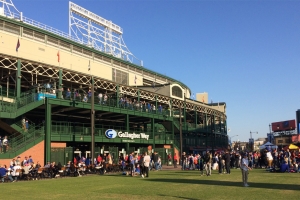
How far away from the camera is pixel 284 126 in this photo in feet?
392

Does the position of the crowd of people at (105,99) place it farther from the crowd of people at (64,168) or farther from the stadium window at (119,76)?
the stadium window at (119,76)

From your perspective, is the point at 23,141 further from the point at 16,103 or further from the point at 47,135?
the point at 16,103

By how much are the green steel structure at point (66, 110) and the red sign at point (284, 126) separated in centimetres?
6530

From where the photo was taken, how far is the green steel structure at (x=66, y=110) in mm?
31609

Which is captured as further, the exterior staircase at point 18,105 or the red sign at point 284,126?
the red sign at point 284,126

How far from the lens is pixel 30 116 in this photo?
39.1 m

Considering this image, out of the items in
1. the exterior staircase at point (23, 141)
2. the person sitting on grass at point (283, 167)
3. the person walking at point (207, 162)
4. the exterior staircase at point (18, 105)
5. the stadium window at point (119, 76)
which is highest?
the stadium window at point (119, 76)

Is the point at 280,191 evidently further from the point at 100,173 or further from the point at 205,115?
the point at 205,115

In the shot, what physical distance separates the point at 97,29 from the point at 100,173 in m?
39.0

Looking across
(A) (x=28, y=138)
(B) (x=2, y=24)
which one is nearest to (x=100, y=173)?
(A) (x=28, y=138)

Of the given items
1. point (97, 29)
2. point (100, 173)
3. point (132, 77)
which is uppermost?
point (97, 29)

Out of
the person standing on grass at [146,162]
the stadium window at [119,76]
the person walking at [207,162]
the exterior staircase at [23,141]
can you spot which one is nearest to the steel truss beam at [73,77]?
the stadium window at [119,76]

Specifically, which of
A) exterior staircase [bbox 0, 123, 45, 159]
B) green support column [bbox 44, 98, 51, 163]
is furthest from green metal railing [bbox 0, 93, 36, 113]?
exterior staircase [bbox 0, 123, 45, 159]

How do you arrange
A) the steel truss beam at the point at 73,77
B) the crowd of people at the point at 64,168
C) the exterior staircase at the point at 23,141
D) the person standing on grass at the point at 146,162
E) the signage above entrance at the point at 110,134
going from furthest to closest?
1. the signage above entrance at the point at 110,134
2. the steel truss beam at the point at 73,77
3. the exterior staircase at the point at 23,141
4. the crowd of people at the point at 64,168
5. the person standing on grass at the point at 146,162
